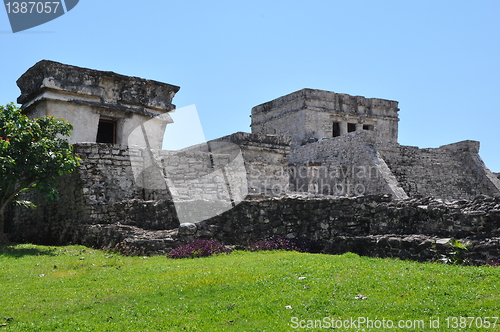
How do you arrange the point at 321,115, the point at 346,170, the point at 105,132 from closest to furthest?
the point at 105,132 → the point at 346,170 → the point at 321,115

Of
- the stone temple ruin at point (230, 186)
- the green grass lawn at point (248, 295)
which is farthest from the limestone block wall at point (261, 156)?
the green grass lawn at point (248, 295)

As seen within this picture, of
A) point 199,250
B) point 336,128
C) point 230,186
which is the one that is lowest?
point 199,250

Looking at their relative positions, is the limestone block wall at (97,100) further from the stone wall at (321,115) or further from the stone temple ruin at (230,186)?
the stone wall at (321,115)

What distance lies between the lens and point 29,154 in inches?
350

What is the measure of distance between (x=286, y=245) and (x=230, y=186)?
13.0 ft

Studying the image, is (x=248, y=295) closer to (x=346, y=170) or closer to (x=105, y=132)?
(x=105, y=132)

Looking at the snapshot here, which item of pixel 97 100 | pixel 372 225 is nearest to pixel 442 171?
pixel 372 225

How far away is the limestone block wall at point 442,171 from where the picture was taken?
1886 centimetres

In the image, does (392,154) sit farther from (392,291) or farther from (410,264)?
(392,291)

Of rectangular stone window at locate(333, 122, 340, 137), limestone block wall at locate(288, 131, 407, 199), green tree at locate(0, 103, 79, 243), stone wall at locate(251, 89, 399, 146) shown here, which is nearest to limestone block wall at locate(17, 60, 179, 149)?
green tree at locate(0, 103, 79, 243)

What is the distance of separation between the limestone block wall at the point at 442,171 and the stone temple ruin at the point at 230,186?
0.05 meters

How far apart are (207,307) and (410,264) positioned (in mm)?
3077

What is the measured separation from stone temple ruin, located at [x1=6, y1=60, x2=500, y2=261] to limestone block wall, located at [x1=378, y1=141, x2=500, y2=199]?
5 centimetres

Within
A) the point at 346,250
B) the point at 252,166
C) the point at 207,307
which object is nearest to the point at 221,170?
the point at 252,166
